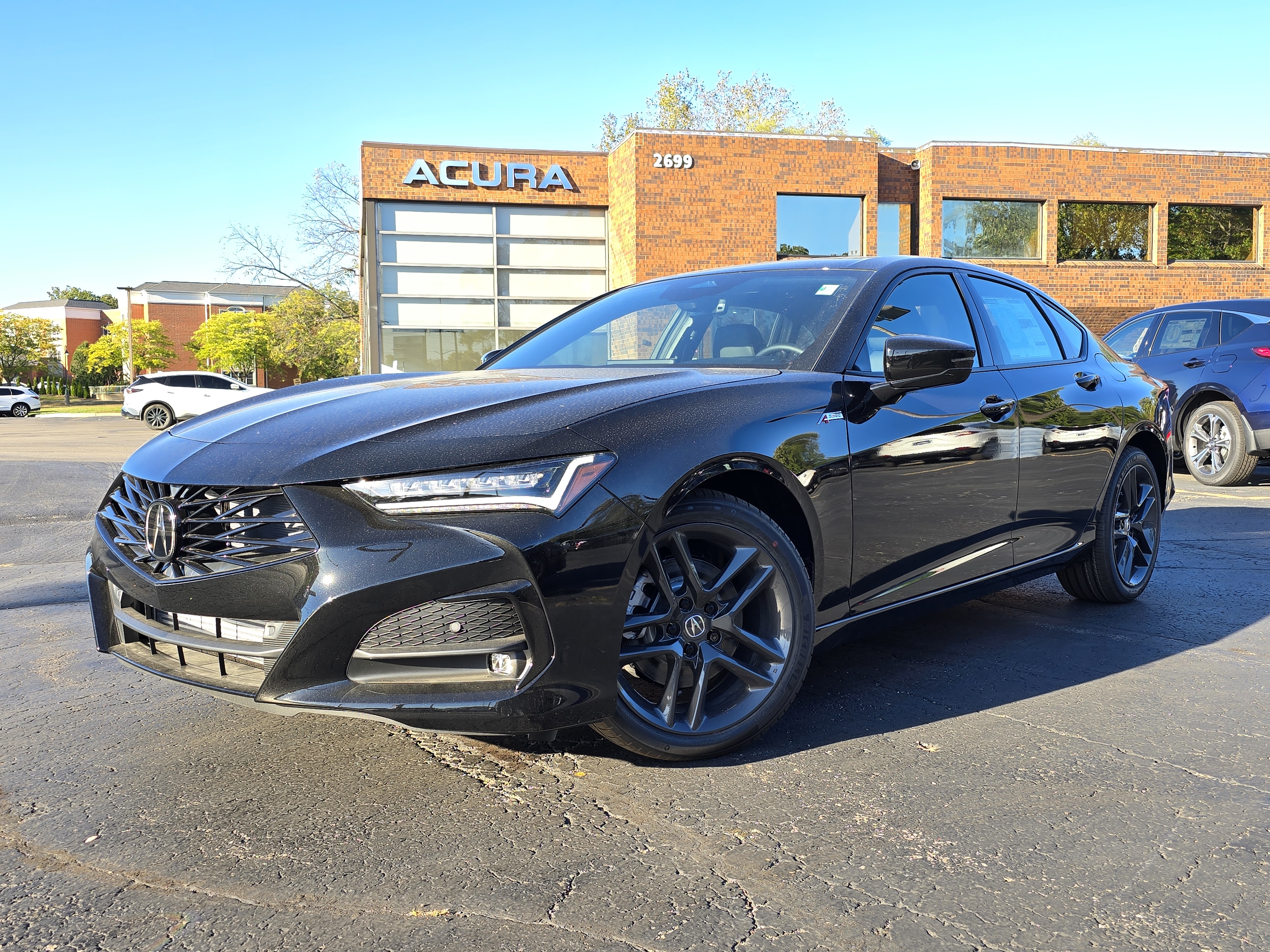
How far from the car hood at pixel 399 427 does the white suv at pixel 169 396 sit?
26352 millimetres

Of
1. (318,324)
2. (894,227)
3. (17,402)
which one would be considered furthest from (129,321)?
(894,227)

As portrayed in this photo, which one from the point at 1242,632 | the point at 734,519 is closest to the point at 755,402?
the point at 734,519

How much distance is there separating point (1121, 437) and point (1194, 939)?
325 centimetres

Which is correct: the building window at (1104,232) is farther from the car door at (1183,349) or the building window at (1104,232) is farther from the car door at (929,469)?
the car door at (929,469)

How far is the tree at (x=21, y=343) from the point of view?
8006 cm

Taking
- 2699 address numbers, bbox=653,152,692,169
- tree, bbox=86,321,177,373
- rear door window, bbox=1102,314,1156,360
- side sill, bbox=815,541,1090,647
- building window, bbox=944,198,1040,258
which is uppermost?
2699 address numbers, bbox=653,152,692,169

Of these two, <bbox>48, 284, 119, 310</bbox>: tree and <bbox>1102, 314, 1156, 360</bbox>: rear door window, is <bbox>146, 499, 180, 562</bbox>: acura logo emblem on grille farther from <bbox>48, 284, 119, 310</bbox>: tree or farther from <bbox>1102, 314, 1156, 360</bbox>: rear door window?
<bbox>48, 284, 119, 310</bbox>: tree

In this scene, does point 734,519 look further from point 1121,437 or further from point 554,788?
point 1121,437

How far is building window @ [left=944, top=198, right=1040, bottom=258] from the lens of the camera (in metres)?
25.1

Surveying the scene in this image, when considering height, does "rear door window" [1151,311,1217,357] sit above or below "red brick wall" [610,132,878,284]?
below

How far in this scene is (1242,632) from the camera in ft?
15.3

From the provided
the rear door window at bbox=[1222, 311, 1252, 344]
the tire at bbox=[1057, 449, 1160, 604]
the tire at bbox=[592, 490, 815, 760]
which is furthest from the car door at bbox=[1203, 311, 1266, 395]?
the tire at bbox=[592, 490, 815, 760]

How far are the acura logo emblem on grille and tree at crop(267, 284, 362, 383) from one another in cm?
4401

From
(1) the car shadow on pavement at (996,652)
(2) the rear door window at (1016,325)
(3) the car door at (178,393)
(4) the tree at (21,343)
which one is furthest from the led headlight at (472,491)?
(4) the tree at (21,343)
